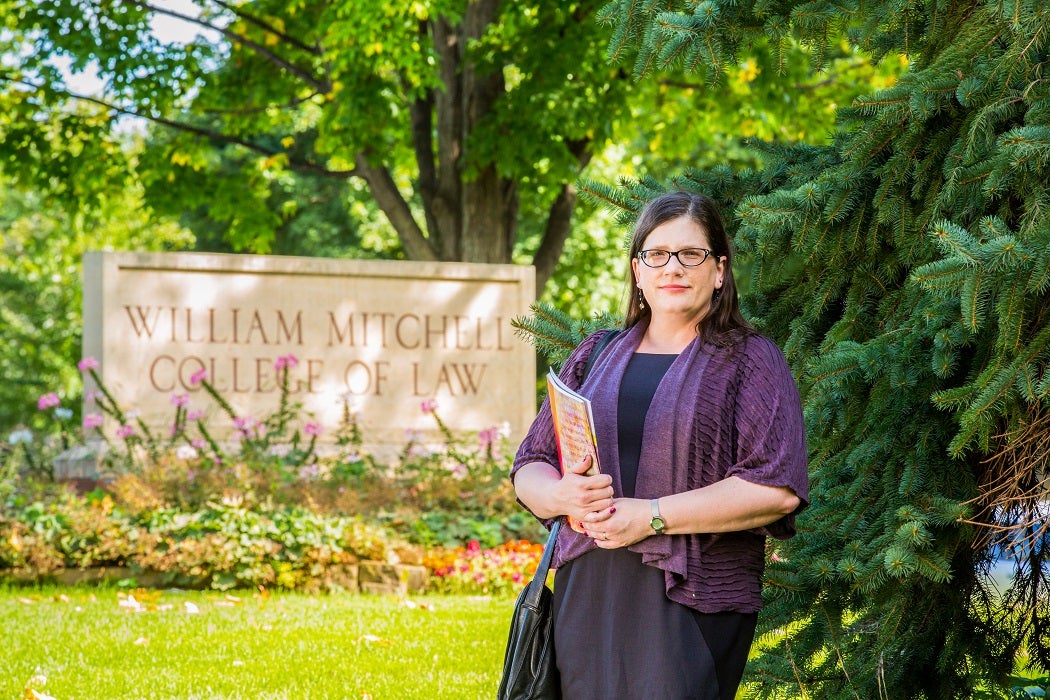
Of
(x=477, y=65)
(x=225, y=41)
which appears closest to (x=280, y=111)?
(x=225, y=41)

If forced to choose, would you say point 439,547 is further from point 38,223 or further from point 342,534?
point 38,223

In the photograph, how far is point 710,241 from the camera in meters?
2.45

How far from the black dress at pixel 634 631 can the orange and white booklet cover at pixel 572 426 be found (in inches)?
4.3

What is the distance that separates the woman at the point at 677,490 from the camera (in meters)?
2.28

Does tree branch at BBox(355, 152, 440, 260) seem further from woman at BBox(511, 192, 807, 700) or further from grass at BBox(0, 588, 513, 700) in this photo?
woman at BBox(511, 192, 807, 700)

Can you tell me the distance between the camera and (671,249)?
2.43 metres

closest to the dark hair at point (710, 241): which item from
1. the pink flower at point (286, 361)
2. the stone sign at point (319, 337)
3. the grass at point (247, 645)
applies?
the grass at point (247, 645)

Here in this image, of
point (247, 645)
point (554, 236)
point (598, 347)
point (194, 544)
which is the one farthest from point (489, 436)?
point (598, 347)

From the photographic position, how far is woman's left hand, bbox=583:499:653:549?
2.27 meters

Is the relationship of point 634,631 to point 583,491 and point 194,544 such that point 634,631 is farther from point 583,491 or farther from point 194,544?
point 194,544

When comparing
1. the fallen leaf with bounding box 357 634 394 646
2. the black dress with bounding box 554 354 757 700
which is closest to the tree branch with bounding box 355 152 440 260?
the fallen leaf with bounding box 357 634 394 646

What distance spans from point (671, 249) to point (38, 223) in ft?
102

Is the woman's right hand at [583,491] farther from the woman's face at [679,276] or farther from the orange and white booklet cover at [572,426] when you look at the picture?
the woman's face at [679,276]

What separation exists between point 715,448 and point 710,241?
43 cm
